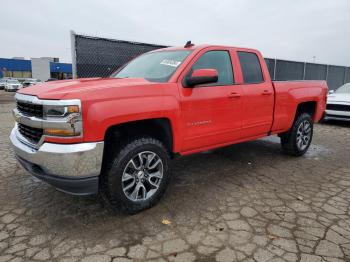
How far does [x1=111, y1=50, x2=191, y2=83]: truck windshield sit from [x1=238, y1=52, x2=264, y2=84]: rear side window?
107cm

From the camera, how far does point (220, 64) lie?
4223mm

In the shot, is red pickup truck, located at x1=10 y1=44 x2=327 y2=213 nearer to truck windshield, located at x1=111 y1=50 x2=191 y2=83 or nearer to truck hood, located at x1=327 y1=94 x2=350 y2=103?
truck windshield, located at x1=111 y1=50 x2=191 y2=83

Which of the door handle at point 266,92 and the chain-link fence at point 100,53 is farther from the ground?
the chain-link fence at point 100,53

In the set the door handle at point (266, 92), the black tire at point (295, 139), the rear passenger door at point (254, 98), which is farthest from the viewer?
the black tire at point (295, 139)

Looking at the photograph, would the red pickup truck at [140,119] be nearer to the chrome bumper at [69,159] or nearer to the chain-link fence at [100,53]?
the chrome bumper at [69,159]

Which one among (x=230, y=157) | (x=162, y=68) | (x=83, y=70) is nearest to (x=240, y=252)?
(x=162, y=68)

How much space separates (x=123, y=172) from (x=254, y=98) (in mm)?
2457

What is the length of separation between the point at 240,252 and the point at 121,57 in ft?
20.4

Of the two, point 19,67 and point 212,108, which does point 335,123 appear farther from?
point 19,67

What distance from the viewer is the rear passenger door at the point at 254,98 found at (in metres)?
4.44

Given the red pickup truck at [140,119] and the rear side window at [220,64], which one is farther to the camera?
the rear side window at [220,64]

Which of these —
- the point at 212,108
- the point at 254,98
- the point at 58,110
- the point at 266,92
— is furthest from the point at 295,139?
the point at 58,110

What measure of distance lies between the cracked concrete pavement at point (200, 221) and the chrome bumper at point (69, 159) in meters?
0.64

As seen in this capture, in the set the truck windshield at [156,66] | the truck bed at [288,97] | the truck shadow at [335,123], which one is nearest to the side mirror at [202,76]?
the truck windshield at [156,66]
